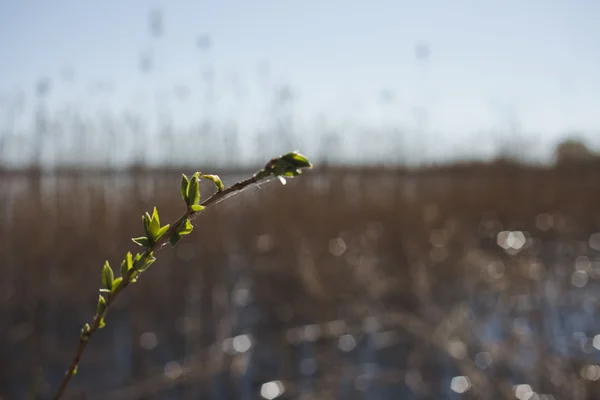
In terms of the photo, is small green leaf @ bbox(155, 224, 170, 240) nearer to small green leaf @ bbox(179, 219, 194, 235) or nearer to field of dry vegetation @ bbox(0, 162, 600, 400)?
small green leaf @ bbox(179, 219, 194, 235)

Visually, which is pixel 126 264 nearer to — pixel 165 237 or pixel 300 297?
pixel 165 237

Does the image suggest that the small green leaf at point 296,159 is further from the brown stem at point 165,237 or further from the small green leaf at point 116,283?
the small green leaf at point 116,283

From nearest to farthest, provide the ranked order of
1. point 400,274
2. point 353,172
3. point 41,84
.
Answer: point 41,84 → point 400,274 → point 353,172

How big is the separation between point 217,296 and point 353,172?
1587 millimetres

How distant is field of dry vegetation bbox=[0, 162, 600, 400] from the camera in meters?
2.25

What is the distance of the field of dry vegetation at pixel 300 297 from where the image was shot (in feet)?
7.38

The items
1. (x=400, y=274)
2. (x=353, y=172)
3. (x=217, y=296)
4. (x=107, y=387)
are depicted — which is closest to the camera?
(x=107, y=387)

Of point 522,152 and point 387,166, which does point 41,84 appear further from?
point 522,152

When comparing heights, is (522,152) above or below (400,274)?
above

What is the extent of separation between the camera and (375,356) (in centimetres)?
285

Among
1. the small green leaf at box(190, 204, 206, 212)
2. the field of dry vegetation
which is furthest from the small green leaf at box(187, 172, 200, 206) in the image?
the field of dry vegetation

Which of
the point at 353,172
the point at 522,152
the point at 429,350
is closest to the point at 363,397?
the point at 429,350

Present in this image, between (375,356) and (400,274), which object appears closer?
(375,356)

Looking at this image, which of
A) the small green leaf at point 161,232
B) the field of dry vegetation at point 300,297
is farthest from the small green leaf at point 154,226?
the field of dry vegetation at point 300,297
